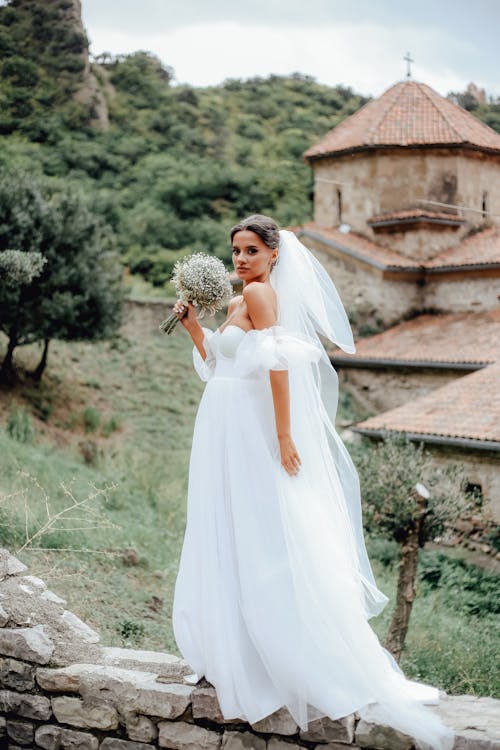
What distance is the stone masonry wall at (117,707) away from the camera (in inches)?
143

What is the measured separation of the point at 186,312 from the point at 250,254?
51 cm

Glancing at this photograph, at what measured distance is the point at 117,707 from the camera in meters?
4.07

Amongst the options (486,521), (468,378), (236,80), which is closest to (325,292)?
(486,521)

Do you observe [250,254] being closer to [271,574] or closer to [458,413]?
[271,574]

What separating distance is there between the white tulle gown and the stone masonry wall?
13 centimetres

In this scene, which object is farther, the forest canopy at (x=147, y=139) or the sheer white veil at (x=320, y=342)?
the forest canopy at (x=147, y=139)

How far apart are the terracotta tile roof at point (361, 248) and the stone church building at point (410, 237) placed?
3 cm

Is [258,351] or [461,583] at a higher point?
[258,351]

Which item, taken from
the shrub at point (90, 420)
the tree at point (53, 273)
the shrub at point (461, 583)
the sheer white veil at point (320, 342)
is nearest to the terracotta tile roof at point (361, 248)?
the tree at point (53, 273)

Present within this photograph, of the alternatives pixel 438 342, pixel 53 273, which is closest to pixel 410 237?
pixel 438 342

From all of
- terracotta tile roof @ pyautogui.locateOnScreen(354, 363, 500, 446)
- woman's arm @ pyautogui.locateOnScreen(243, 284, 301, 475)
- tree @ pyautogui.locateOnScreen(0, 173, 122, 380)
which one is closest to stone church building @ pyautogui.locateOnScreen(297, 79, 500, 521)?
terracotta tile roof @ pyautogui.locateOnScreen(354, 363, 500, 446)

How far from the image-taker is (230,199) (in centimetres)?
3225

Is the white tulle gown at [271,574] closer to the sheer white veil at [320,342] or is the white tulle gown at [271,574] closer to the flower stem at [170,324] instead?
the sheer white veil at [320,342]

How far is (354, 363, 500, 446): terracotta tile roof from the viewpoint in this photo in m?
12.8
